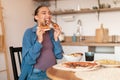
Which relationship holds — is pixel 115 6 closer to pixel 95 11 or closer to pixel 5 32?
pixel 95 11

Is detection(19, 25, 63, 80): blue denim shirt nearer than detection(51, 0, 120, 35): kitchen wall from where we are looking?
Yes

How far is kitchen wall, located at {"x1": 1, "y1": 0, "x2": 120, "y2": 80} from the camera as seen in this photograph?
3.47 metres

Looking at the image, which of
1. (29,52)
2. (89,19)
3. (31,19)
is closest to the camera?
(29,52)

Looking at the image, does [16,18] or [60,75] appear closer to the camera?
[60,75]

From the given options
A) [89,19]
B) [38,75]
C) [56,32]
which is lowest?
[38,75]

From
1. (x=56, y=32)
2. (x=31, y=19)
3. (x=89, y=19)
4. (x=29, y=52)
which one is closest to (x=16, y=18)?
(x=31, y=19)

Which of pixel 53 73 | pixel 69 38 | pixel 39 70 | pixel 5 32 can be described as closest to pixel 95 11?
pixel 69 38

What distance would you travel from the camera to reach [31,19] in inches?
161

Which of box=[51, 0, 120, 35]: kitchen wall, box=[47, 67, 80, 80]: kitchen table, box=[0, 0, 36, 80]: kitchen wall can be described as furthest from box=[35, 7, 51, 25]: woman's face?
box=[51, 0, 120, 35]: kitchen wall

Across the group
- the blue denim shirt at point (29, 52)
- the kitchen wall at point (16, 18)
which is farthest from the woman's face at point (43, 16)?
the kitchen wall at point (16, 18)

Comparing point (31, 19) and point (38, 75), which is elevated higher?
point (31, 19)

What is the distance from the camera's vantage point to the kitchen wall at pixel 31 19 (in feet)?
11.4

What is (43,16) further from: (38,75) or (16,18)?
(16,18)

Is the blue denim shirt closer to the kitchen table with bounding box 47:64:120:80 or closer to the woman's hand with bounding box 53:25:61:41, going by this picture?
the woman's hand with bounding box 53:25:61:41
